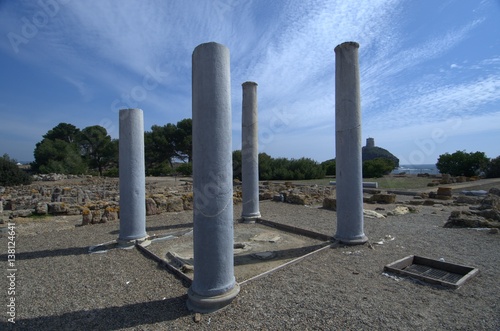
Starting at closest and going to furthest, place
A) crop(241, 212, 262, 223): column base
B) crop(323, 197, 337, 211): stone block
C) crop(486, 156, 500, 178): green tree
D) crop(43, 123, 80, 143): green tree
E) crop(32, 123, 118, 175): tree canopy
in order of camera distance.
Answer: crop(241, 212, 262, 223): column base, crop(323, 197, 337, 211): stone block, crop(486, 156, 500, 178): green tree, crop(32, 123, 118, 175): tree canopy, crop(43, 123, 80, 143): green tree

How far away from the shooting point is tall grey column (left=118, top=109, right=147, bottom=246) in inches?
235

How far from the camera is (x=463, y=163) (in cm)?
2530

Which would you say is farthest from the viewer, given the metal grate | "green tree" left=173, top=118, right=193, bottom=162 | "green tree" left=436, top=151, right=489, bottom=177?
"green tree" left=173, top=118, right=193, bottom=162

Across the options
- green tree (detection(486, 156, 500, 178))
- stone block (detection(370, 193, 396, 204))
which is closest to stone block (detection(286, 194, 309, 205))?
stone block (detection(370, 193, 396, 204))

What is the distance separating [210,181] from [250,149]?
508 cm

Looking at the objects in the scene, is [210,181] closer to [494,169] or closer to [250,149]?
[250,149]

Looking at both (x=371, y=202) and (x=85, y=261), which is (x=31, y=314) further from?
(x=371, y=202)

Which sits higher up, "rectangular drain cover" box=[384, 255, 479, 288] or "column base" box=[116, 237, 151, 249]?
"column base" box=[116, 237, 151, 249]

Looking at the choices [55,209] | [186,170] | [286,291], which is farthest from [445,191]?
[186,170]

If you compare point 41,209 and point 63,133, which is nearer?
point 41,209

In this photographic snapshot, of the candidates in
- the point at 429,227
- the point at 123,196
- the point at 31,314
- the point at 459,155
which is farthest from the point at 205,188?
the point at 459,155

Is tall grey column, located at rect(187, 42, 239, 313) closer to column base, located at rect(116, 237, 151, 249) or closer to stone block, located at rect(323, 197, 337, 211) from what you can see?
column base, located at rect(116, 237, 151, 249)


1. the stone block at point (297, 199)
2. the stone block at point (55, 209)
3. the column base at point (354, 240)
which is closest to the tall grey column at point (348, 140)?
the column base at point (354, 240)

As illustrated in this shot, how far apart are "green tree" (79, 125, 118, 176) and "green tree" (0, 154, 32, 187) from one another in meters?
14.6
